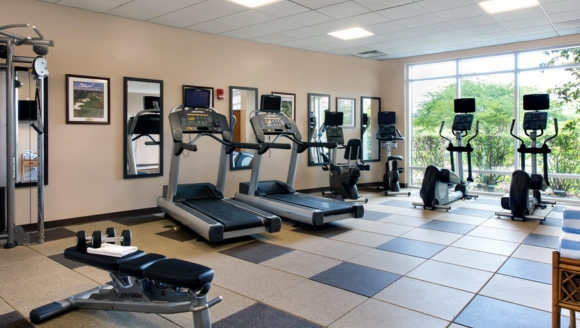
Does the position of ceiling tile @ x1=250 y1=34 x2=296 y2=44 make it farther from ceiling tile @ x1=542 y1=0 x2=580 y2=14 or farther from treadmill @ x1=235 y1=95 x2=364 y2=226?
ceiling tile @ x1=542 y1=0 x2=580 y2=14

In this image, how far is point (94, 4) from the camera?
5.46 meters

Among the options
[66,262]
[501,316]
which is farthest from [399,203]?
[66,262]

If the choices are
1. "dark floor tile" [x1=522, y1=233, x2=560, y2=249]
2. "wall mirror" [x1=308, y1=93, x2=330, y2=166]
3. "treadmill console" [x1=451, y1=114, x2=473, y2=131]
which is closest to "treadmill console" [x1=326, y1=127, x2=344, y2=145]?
"wall mirror" [x1=308, y1=93, x2=330, y2=166]

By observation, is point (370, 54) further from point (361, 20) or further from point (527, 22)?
point (527, 22)

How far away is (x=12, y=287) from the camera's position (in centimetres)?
345

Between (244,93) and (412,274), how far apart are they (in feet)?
15.8

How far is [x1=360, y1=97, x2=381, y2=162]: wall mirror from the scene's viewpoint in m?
9.70

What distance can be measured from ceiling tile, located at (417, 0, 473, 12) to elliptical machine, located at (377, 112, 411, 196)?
3436 millimetres

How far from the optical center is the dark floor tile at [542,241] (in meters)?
4.76

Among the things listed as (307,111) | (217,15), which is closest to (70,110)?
(217,15)

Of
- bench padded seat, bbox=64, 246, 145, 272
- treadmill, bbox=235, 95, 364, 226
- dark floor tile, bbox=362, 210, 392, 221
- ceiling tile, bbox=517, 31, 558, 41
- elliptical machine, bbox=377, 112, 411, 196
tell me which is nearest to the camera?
bench padded seat, bbox=64, 246, 145, 272

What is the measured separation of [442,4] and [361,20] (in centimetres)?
123

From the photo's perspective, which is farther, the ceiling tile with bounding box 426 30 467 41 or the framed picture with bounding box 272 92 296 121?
the framed picture with bounding box 272 92 296 121

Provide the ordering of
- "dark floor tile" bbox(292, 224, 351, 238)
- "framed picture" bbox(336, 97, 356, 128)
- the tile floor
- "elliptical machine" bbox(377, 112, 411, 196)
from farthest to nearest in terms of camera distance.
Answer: "framed picture" bbox(336, 97, 356, 128), "elliptical machine" bbox(377, 112, 411, 196), "dark floor tile" bbox(292, 224, 351, 238), the tile floor
